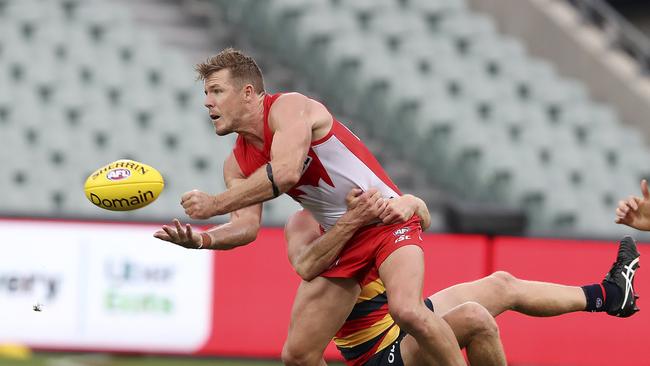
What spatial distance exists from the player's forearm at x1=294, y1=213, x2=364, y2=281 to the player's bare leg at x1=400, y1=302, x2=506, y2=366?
671 millimetres

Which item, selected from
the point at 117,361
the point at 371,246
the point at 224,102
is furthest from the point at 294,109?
the point at 117,361

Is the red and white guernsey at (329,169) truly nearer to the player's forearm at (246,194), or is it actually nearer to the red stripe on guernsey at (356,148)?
the red stripe on guernsey at (356,148)

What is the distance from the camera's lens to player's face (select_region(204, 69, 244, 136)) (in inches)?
276

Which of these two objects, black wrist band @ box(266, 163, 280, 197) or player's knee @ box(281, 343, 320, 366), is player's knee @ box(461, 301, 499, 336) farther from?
black wrist band @ box(266, 163, 280, 197)

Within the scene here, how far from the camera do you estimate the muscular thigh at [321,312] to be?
24.0 ft

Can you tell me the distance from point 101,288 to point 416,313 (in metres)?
4.47

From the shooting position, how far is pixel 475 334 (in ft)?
22.9

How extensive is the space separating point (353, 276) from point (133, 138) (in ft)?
19.2

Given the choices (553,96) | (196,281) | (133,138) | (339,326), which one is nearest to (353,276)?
(339,326)

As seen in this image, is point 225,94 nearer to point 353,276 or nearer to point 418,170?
point 353,276

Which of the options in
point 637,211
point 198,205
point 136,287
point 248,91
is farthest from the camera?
point 136,287

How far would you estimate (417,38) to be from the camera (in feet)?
48.0

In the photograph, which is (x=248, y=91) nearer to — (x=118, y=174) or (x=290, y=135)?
(x=290, y=135)

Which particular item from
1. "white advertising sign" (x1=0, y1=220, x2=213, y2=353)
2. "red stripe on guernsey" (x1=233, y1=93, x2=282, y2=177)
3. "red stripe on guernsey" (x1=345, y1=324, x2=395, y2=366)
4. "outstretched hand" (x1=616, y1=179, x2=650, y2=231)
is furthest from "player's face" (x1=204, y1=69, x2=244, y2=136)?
"white advertising sign" (x1=0, y1=220, x2=213, y2=353)
